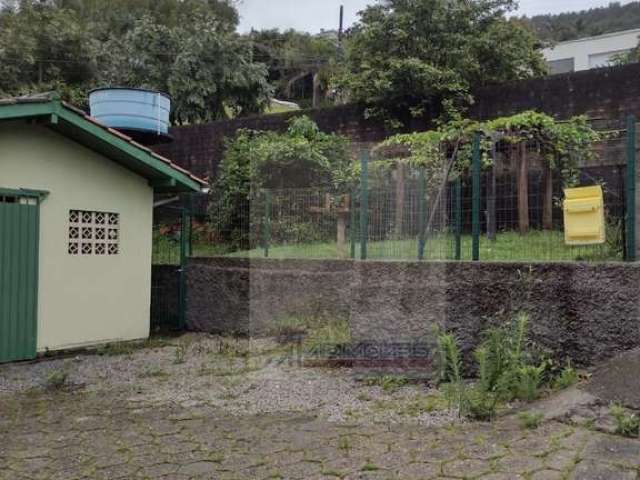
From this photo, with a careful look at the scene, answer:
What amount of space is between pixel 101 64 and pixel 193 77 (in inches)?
146

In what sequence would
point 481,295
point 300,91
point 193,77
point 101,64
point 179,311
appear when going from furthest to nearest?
point 300,91 < point 101,64 < point 193,77 < point 179,311 < point 481,295

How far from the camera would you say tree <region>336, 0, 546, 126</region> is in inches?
424

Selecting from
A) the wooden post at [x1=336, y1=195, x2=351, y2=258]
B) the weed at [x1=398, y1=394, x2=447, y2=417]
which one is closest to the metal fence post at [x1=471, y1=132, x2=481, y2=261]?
the weed at [x1=398, y1=394, x2=447, y2=417]

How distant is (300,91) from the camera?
83.5 feet

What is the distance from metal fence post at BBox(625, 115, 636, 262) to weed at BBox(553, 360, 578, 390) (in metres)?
1.10

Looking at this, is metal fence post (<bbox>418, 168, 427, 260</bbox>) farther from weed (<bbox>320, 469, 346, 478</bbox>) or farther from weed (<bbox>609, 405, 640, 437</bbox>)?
weed (<bbox>320, 469, 346, 478</bbox>)

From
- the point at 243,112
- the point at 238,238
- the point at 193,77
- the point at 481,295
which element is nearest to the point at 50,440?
the point at 481,295

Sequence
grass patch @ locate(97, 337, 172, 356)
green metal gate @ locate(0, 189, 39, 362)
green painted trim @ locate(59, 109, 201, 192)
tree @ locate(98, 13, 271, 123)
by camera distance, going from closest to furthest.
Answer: green metal gate @ locate(0, 189, 39, 362) < green painted trim @ locate(59, 109, 201, 192) < grass patch @ locate(97, 337, 172, 356) < tree @ locate(98, 13, 271, 123)

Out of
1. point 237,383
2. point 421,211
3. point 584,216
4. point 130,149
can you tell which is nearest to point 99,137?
point 130,149

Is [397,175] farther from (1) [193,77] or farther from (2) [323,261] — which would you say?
(1) [193,77]

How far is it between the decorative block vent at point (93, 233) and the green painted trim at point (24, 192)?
48cm

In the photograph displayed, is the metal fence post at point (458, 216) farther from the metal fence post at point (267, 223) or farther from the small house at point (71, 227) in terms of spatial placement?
the small house at point (71, 227)

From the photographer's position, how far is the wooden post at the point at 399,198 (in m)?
6.34

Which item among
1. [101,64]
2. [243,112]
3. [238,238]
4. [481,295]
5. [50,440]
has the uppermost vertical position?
[101,64]
